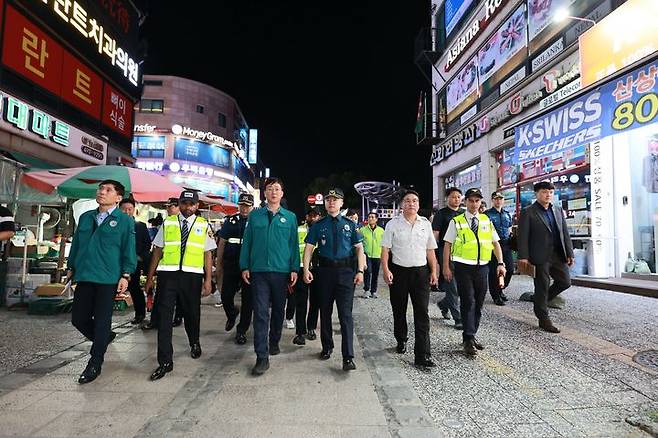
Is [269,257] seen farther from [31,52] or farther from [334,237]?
[31,52]

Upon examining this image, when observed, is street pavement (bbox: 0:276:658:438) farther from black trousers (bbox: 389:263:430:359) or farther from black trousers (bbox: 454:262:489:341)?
black trousers (bbox: 454:262:489:341)

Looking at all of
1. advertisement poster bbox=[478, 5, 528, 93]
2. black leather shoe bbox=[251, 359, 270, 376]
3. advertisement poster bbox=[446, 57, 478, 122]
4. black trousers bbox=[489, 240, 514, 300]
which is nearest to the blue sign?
advertisement poster bbox=[446, 57, 478, 122]

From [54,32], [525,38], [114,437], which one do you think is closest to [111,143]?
[54,32]

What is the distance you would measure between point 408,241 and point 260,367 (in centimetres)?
201

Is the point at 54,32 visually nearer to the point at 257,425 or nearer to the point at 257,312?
the point at 257,312

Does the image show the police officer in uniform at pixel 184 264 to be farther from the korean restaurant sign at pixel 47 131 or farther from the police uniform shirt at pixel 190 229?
the korean restaurant sign at pixel 47 131

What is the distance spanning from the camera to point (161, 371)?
12.2 ft

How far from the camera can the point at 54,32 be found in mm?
9117

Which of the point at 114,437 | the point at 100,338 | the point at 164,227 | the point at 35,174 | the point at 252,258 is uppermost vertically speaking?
the point at 35,174

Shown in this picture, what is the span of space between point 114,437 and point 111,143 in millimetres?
11527

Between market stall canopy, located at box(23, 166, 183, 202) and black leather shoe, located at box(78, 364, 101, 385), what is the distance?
385 cm

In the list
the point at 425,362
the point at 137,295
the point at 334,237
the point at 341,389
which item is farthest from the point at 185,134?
the point at 341,389

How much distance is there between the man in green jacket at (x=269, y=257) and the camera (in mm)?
4062

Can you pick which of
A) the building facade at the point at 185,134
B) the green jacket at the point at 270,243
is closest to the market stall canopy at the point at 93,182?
the green jacket at the point at 270,243
